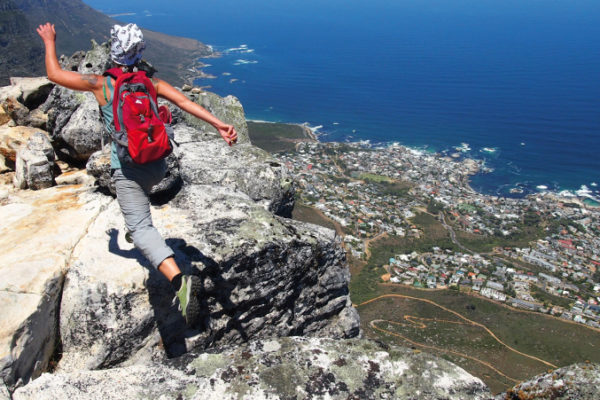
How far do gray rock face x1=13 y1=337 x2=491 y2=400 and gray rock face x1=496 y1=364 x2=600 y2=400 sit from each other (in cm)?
47

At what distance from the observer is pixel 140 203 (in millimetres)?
5641

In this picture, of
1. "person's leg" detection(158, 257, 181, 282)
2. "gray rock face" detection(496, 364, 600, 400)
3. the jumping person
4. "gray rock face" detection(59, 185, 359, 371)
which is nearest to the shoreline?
"gray rock face" detection(59, 185, 359, 371)

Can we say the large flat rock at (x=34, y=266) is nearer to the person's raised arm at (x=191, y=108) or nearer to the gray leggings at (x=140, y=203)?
the gray leggings at (x=140, y=203)

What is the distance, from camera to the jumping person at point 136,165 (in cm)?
517

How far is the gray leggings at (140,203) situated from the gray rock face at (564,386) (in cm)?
454

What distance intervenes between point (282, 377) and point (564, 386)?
3.22 m

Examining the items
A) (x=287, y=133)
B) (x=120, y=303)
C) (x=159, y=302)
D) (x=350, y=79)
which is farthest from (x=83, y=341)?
(x=350, y=79)

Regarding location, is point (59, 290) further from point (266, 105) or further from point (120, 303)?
point (266, 105)

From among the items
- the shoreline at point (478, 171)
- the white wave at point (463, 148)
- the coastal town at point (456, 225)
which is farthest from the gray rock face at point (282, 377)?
the white wave at point (463, 148)

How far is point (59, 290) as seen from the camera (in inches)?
238

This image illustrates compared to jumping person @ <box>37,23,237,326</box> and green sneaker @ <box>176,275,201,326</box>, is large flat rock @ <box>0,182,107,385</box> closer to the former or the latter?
jumping person @ <box>37,23,237,326</box>

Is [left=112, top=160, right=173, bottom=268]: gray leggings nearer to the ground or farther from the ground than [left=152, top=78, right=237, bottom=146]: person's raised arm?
nearer to the ground

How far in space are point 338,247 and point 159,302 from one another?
13.2 feet

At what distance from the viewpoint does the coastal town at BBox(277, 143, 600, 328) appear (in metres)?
49.9
